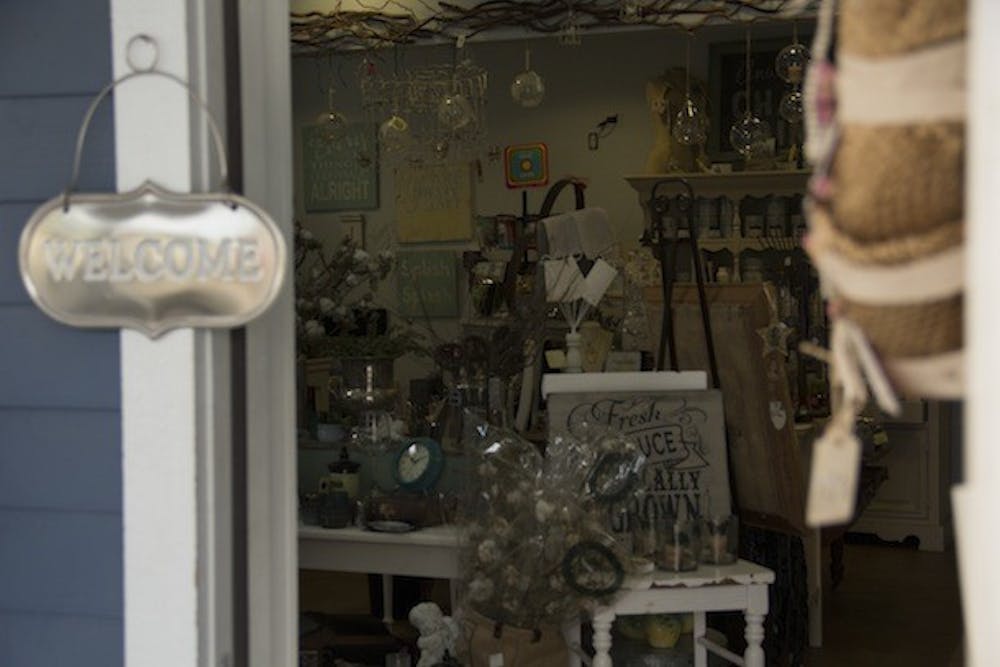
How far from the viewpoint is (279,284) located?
2.40 metres

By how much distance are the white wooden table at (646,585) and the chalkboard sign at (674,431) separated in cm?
28

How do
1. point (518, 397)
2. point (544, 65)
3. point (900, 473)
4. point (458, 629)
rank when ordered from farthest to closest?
point (544, 65) → point (900, 473) → point (518, 397) → point (458, 629)

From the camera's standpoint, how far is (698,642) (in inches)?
153

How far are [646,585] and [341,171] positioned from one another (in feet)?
21.4

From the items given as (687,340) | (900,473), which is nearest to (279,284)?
(687,340)

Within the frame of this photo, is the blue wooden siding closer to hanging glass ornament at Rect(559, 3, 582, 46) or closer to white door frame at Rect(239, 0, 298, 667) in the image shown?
white door frame at Rect(239, 0, 298, 667)

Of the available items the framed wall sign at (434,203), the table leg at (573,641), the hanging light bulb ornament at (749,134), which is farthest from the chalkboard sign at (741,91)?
the table leg at (573,641)

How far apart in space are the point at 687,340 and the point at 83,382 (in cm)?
269

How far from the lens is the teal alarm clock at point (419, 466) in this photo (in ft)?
14.4

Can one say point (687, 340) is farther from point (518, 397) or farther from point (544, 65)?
point (544, 65)

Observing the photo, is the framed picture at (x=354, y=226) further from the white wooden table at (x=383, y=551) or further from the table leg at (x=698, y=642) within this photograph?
the table leg at (x=698, y=642)

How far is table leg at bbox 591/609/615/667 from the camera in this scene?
12.2ft

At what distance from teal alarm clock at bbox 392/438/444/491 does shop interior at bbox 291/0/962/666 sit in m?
0.01

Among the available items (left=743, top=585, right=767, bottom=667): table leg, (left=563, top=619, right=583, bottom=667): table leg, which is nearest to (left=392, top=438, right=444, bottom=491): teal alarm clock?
→ (left=563, top=619, right=583, bottom=667): table leg
